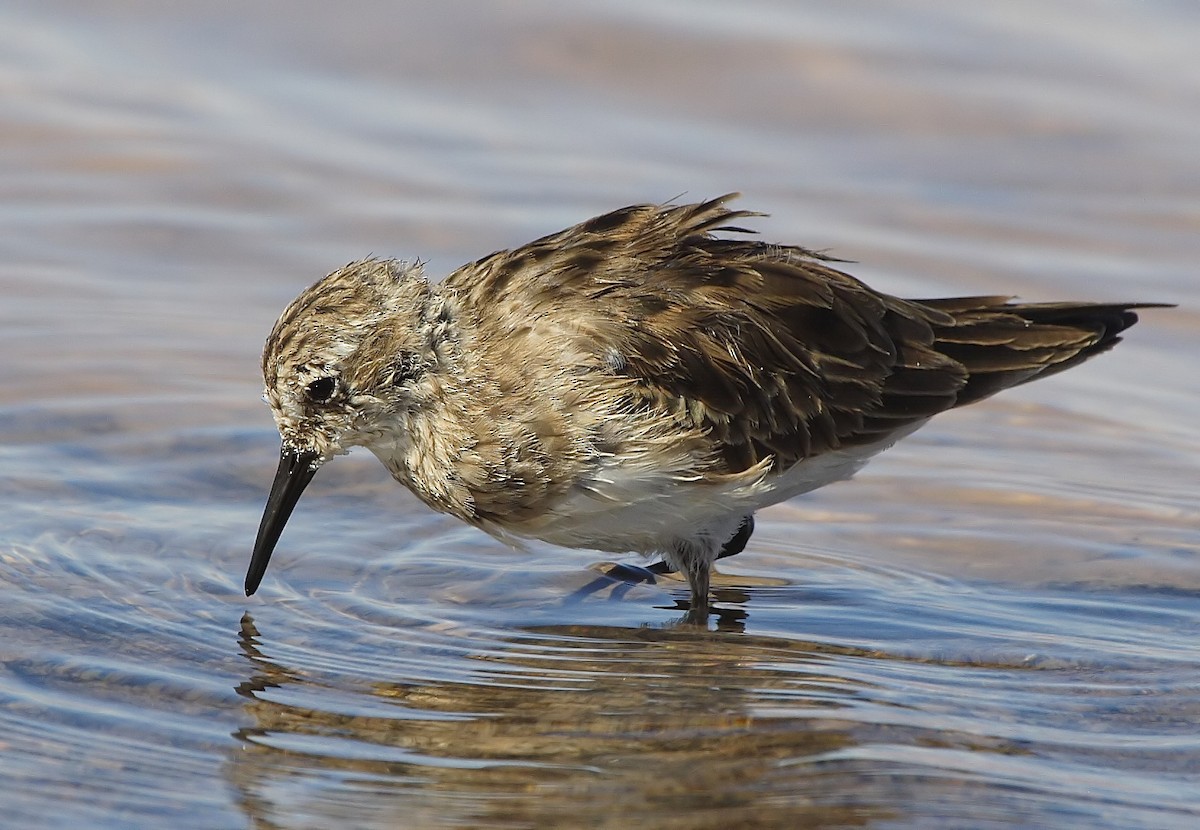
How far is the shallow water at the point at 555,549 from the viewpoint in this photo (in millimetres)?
5730

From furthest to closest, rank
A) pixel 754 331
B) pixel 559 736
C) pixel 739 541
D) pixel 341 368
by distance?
pixel 739 541 < pixel 754 331 < pixel 341 368 < pixel 559 736

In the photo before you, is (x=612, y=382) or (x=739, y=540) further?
(x=739, y=540)

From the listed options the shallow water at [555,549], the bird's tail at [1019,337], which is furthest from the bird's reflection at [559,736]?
the bird's tail at [1019,337]

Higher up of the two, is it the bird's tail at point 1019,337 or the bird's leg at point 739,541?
the bird's tail at point 1019,337

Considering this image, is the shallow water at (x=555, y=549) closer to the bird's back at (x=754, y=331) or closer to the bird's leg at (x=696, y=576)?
the bird's leg at (x=696, y=576)

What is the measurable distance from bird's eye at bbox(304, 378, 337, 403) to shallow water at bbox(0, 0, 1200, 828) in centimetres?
84

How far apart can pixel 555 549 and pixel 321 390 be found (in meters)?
1.61

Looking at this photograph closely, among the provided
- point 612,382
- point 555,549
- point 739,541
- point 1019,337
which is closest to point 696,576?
point 739,541

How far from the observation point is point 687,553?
7.67m

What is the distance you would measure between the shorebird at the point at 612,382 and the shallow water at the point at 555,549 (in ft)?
1.56

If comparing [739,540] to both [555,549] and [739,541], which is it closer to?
[739,541]

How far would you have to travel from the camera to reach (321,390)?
7230mm

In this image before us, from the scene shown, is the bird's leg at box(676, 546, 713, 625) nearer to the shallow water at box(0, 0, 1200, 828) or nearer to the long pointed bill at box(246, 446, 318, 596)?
the shallow water at box(0, 0, 1200, 828)

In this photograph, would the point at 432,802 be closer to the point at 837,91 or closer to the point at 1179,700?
the point at 1179,700
